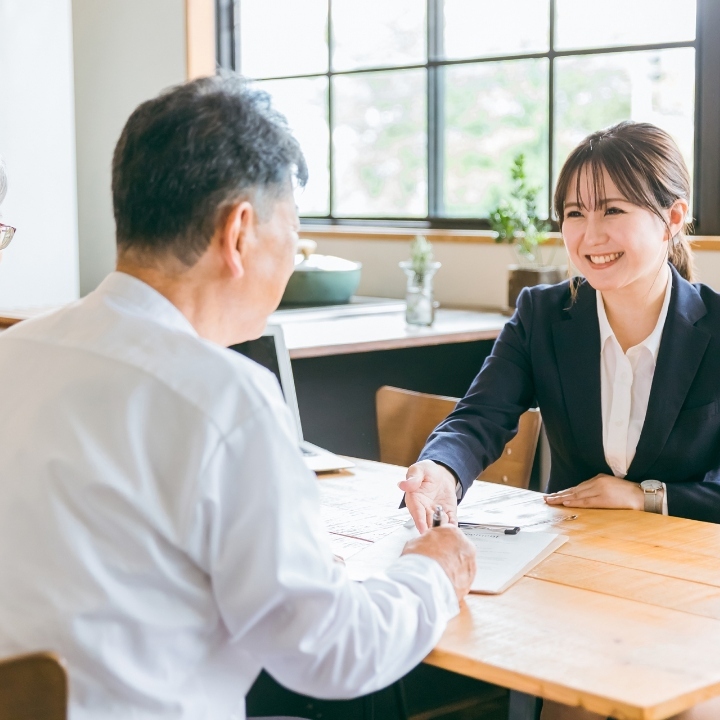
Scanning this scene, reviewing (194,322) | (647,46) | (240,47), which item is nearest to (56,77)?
(240,47)

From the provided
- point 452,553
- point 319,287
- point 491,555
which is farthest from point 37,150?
point 452,553

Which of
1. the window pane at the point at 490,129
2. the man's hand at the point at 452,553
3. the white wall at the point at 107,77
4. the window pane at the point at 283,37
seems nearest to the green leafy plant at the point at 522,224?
the window pane at the point at 490,129

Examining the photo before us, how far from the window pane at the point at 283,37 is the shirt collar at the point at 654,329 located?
2978 mm

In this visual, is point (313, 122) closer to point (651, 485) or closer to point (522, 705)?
point (651, 485)

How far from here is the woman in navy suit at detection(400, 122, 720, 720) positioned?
1.99 metres

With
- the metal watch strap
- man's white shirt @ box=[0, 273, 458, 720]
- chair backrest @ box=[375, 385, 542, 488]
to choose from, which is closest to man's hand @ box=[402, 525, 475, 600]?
man's white shirt @ box=[0, 273, 458, 720]

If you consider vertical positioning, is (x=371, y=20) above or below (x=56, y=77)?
above

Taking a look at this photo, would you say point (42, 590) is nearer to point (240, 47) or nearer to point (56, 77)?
point (56, 77)

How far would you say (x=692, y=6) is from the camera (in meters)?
3.63

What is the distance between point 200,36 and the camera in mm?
4887

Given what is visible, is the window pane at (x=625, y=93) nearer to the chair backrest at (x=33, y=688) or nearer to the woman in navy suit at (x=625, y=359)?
the woman in navy suit at (x=625, y=359)

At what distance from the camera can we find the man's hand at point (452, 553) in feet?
4.39

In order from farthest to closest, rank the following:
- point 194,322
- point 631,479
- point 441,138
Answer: point 441,138 → point 631,479 → point 194,322

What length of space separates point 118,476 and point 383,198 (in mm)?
3764
